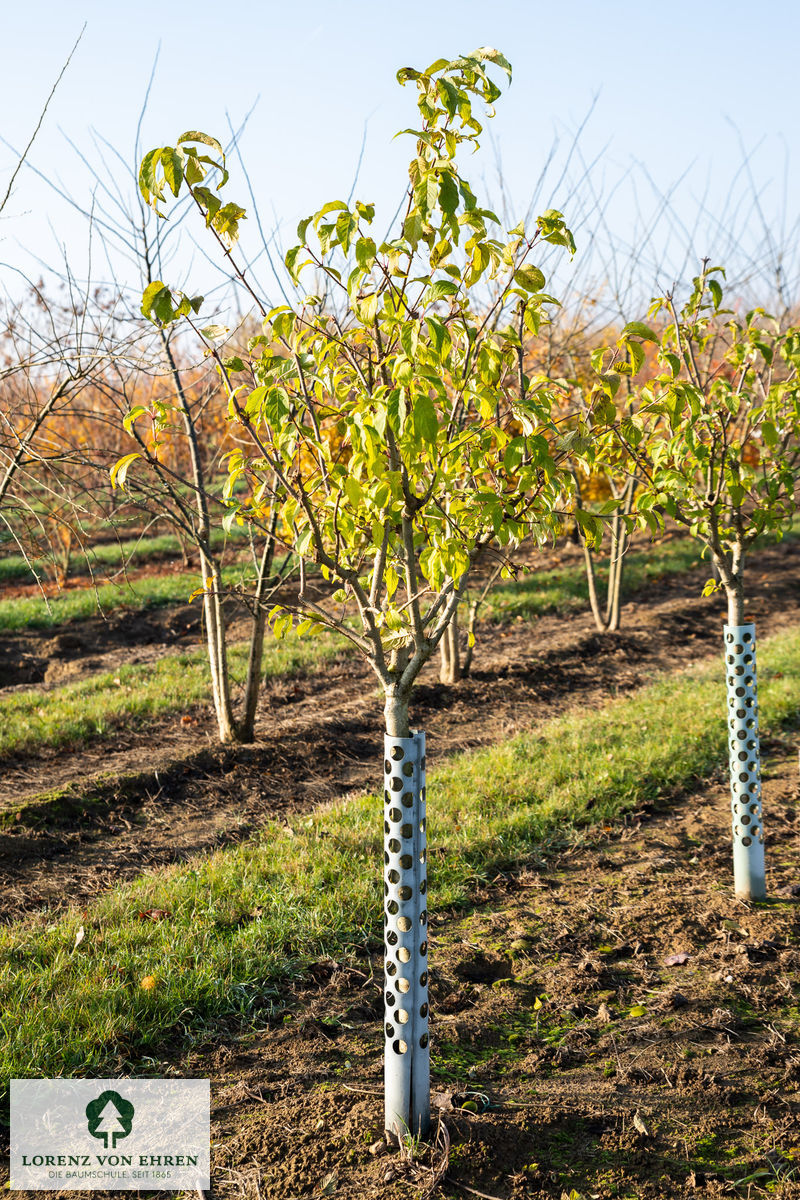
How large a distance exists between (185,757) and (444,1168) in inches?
163

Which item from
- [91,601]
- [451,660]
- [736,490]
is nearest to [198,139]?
[736,490]

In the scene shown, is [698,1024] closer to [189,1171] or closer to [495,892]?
[495,892]

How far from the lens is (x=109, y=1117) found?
8.77 feet

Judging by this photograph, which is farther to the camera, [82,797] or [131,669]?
[131,669]

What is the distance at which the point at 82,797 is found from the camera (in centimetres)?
542

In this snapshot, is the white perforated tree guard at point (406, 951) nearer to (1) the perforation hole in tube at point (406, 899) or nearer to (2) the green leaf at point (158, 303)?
(1) the perforation hole in tube at point (406, 899)

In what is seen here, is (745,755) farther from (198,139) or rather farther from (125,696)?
(125,696)

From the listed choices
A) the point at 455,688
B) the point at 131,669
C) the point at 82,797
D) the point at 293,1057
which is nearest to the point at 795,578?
the point at 455,688

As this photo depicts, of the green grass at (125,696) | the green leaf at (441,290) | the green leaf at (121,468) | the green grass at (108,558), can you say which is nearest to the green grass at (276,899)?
the green leaf at (121,468)

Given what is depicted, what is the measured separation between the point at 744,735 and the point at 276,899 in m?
2.25

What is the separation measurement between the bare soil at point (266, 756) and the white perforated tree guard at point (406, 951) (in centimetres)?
234

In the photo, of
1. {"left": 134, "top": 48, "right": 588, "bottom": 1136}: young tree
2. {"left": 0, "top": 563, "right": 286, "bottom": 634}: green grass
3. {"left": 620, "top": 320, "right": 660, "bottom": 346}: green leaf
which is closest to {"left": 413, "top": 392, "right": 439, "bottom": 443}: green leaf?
{"left": 134, "top": 48, "right": 588, "bottom": 1136}: young tree

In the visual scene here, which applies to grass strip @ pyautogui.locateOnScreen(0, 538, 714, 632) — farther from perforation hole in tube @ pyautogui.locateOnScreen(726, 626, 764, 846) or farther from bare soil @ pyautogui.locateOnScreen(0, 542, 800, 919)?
perforation hole in tube @ pyautogui.locateOnScreen(726, 626, 764, 846)

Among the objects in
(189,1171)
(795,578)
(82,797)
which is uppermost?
(795,578)
